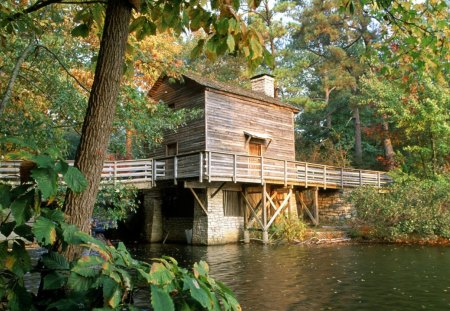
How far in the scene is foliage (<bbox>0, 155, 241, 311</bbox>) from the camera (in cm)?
198

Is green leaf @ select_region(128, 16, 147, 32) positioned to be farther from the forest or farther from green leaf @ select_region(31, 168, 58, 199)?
green leaf @ select_region(31, 168, 58, 199)

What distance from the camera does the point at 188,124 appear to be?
67.2 feet

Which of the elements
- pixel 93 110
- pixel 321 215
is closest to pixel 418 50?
pixel 93 110

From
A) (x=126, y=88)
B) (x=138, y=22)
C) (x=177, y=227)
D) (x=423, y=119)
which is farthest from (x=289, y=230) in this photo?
(x=138, y=22)

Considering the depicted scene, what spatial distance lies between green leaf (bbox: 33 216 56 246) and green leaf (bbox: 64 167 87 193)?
0.21 metres

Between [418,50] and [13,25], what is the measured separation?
12.0 ft

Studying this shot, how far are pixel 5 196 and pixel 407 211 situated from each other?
58.5ft

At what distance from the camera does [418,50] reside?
11.4 feet

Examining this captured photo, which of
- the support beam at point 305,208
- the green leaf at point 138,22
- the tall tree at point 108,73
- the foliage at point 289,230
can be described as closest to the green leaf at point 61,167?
the tall tree at point 108,73

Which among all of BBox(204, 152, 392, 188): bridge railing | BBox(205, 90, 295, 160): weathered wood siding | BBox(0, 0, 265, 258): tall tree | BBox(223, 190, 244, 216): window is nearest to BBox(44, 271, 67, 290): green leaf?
BBox(0, 0, 265, 258): tall tree

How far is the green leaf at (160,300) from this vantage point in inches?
72.1

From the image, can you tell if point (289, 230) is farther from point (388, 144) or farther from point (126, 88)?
point (388, 144)

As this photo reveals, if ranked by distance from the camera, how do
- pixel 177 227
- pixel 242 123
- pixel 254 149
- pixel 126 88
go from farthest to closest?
pixel 254 149
pixel 242 123
pixel 177 227
pixel 126 88

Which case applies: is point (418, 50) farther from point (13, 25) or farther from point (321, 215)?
point (321, 215)
